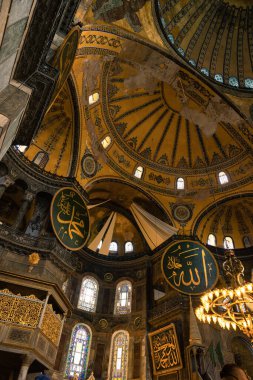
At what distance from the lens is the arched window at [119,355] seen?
37.7 feet

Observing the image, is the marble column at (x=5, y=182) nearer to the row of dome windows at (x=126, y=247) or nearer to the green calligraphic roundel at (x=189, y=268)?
the green calligraphic roundel at (x=189, y=268)

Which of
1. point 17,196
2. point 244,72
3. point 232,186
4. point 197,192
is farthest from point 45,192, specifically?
point 244,72

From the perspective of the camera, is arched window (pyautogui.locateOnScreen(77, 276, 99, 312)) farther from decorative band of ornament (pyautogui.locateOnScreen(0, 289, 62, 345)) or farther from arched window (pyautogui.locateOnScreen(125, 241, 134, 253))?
decorative band of ornament (pyautogui.locateOnScreen(0, 289, 62, 345))

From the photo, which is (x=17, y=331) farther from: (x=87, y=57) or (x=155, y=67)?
(x=155, y=67)

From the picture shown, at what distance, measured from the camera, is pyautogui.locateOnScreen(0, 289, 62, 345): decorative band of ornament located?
7.62 meters

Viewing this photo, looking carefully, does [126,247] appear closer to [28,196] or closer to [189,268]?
[189,268]

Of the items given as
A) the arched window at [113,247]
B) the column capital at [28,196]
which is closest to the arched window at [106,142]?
the column capital at [28,196]

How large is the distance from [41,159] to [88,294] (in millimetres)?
6878

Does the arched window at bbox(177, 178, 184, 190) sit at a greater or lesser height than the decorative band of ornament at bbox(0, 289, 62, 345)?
greater

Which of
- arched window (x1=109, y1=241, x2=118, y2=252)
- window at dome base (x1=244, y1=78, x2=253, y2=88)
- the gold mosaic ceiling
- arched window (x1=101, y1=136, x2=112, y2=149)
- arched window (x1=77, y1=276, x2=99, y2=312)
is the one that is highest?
the gold mosaic ceiling

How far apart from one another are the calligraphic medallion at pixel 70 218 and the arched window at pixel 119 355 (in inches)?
205

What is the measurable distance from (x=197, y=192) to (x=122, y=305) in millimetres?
6952

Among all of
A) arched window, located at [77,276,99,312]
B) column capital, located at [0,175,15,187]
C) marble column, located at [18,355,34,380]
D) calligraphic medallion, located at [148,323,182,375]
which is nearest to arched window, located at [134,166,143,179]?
arched window, located at [77,276,99,312]

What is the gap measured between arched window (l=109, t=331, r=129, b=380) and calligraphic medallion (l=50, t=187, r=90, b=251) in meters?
5.20
